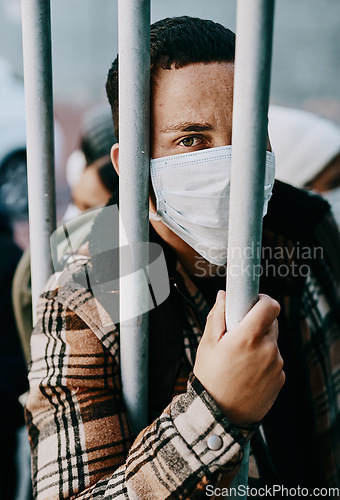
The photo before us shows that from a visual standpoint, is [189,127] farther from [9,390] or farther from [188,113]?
[9,390]

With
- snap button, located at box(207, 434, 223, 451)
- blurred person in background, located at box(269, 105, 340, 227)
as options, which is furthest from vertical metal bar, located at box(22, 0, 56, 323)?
blurred person in background, located at box(269, 105, 340, 227)

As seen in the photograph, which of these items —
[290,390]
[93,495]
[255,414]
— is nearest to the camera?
[255,414]

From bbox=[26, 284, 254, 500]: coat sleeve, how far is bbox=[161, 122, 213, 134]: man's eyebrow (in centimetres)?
53

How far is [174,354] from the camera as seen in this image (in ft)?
4.70

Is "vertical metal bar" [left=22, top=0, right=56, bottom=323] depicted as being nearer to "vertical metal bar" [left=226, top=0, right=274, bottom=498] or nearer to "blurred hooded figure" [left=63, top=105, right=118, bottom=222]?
"vertical metal bar" [left=226, top=0, right=274, bottom=498]

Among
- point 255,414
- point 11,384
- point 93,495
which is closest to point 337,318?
point 255,414

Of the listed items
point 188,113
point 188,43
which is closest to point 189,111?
point 188,113

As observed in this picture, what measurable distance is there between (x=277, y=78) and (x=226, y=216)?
272 inches

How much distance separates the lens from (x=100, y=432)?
1.26 meters

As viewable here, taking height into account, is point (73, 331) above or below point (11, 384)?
above

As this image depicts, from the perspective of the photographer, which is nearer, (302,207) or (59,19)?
(302,207)

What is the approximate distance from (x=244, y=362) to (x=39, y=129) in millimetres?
758

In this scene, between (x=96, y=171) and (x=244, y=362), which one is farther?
(x=96, y=171)

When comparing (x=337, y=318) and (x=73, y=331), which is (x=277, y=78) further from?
(x=73, y=331)
